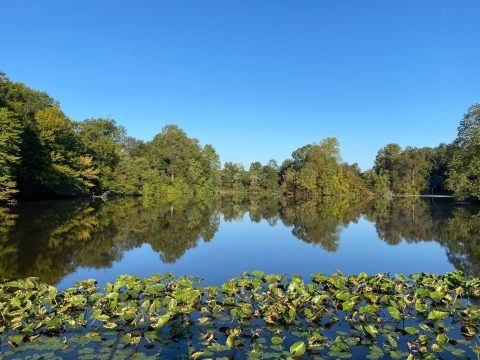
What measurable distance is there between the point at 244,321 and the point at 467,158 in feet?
107

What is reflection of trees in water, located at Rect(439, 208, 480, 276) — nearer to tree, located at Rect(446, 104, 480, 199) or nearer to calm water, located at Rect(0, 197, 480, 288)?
calm water, located at Rect(0, 197, 480, 288)

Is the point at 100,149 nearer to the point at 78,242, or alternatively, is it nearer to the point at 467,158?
the point at 78,242

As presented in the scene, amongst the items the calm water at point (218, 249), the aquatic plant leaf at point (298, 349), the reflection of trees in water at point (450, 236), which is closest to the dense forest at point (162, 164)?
the calm water at point (218, 249)

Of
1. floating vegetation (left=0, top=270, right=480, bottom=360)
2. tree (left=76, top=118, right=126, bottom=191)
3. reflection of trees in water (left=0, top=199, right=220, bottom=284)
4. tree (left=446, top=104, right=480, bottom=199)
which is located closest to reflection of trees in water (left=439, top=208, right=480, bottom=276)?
floating vegetation (left=0, top=270, right=480, bottom=360)

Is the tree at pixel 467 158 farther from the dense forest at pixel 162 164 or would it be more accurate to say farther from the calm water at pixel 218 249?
the calm water at pixel 218 249

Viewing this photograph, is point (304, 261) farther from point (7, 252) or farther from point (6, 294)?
point (7, 252)

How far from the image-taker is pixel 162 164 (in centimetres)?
5556

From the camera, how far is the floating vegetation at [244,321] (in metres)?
3.88

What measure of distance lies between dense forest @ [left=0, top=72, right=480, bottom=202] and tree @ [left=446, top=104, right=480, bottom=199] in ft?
0.28

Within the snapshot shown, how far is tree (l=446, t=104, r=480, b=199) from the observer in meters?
28.1

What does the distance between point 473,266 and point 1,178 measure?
23.4 m

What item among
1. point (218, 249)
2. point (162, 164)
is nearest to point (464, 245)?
point (218, 249)

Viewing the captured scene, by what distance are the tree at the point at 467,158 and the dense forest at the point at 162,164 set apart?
0.08m

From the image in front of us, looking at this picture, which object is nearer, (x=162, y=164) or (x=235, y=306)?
(x=235, y=306)
